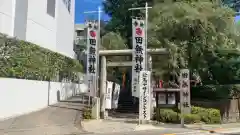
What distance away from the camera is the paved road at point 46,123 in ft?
50.5

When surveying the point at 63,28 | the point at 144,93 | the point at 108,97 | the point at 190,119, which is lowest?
the point at 190,119

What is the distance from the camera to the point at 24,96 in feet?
63.1

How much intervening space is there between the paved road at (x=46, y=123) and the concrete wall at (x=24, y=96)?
45 cm

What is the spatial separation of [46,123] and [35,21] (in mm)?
12226

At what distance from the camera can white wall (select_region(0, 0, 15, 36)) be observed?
23.7m

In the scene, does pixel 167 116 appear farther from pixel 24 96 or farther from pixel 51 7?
pixel 51 7

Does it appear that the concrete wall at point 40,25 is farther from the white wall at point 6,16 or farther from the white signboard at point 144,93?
the white signboard at point 144,93

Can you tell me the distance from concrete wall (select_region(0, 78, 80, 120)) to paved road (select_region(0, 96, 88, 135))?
17.9 inches

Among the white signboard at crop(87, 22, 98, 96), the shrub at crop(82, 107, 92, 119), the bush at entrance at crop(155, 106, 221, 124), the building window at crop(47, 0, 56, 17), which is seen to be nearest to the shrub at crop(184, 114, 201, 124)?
the bush at entrance at crop(155, 106, 221, 124)

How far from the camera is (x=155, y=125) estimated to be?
20328mm

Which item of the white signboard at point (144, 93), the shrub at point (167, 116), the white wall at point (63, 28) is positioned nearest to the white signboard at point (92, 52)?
the white signboard at point (144, 93)

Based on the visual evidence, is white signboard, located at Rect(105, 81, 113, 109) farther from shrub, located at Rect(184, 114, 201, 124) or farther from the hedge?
shrub, located at Rect(184, 114, 201, 124)

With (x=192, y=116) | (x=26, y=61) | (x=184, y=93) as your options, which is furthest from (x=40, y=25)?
(x=192, y=116)

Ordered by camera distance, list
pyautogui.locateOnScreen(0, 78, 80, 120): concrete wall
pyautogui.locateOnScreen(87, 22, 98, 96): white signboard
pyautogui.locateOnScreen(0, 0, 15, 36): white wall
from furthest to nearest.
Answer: pyautogui.locateOnScreen(0, 0, 15, 36): white wall < pyautogui.locateOnScreen(87, 22, 98, 96): white signboard < pyautogui.locateOnScreen(0, 78, 80, 120): concrete wall
